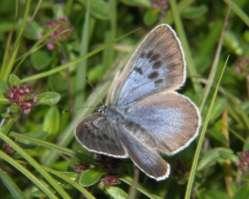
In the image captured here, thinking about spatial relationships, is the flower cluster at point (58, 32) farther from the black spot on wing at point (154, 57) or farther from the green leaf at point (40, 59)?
the black spot on wing at point (154, 57)

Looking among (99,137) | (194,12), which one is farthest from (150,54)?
(194,12)

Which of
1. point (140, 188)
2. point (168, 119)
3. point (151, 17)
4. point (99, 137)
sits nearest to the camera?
point (99, 137)

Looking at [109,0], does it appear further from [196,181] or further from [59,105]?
[196,181]

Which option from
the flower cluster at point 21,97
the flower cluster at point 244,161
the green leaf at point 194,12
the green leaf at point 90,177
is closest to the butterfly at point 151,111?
the green leaf at point 90,177

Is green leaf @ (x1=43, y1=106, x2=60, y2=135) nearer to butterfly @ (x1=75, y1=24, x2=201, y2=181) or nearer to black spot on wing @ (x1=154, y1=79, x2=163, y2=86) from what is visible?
butterfly @ (x1=75, y1=24, x2=201, y2=181)

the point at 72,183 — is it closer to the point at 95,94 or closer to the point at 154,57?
the point at 154,57

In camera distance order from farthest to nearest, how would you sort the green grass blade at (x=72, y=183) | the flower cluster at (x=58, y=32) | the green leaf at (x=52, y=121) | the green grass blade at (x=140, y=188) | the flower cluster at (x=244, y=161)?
the flower cluster at (x=58, y=32)
the green leaf at (x=52, y=121)
the flower cluster at (x=244, y=161)
the green grass blade at (x=140, y=188)
the green grass blade at (x=72, y=183)
